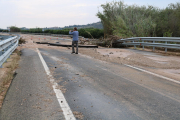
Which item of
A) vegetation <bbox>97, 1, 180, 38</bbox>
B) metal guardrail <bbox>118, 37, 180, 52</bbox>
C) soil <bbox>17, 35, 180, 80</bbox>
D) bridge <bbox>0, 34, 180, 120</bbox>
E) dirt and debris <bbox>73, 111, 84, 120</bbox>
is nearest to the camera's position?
dirt and debris <bbox>73, 111, 84, 120</bbox>

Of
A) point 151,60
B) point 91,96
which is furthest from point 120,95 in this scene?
point 151,60

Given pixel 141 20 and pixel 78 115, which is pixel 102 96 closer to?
pixel 78 115

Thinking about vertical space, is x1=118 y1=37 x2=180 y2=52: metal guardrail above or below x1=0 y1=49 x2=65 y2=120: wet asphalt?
above

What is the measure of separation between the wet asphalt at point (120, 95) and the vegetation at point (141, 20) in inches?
498

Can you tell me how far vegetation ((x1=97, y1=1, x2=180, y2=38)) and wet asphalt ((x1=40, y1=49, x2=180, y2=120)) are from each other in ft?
41.5

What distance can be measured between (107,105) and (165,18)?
19.5 m

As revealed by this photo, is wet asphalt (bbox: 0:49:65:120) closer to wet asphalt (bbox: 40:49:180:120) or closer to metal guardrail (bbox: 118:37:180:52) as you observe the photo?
wet asphalt (bbox: 40:49:180:120)

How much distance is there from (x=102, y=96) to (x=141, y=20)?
17.6 m

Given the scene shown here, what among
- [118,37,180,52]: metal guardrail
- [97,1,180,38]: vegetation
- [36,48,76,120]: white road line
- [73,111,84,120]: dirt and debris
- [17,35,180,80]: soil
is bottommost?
[73,111,84,120]: dirt and debris

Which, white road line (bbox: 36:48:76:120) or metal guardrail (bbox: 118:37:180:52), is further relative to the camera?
metal guardrail (bbox: 118:37:180:52)

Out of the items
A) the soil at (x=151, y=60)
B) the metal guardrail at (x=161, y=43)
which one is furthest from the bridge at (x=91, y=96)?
the metal guardrail at (x=161, y=43)

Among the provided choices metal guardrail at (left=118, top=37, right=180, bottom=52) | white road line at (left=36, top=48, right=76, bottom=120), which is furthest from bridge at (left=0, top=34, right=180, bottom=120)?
metal guardrail at (left=118, top=37, right=180, bottom=52)

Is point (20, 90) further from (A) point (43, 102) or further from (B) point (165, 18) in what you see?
(B) point (165, 18)

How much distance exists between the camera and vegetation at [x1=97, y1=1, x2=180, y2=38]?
1968 centimetres
